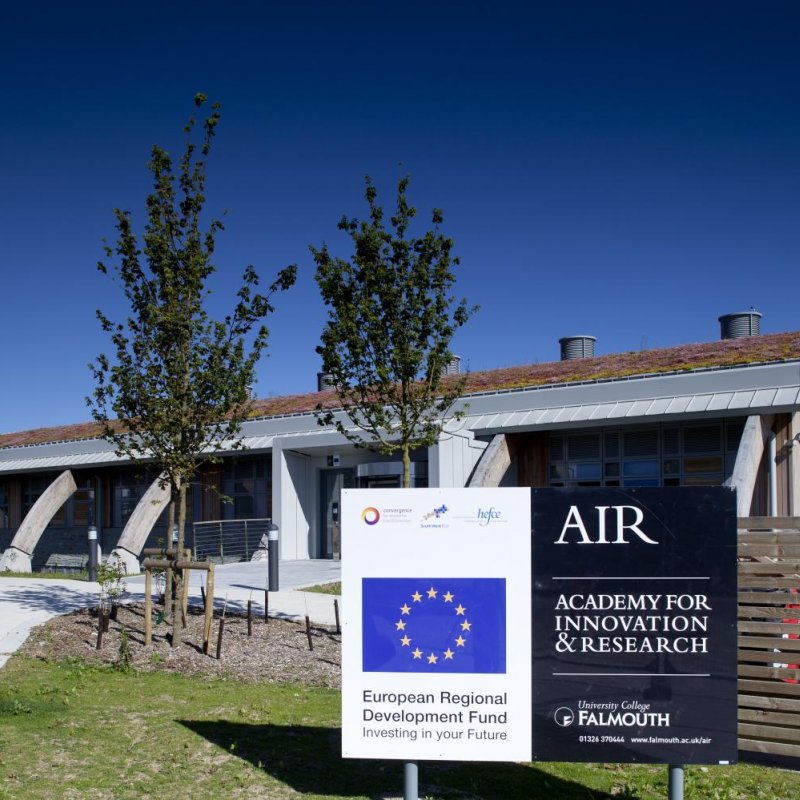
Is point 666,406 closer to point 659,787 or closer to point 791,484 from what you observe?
point 791,484

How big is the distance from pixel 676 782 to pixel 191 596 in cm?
1076

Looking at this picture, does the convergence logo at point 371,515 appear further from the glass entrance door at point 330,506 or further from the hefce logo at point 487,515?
the glass entrance door at point 330,506

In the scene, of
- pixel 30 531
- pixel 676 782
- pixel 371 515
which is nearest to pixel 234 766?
pixel 371 515

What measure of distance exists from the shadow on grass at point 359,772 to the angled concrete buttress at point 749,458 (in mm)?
10296

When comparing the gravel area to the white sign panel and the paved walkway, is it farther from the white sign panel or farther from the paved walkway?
the white sign panel

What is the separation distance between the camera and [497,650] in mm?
5457

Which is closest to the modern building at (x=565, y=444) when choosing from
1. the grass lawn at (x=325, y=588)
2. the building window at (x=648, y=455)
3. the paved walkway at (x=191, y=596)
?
the building window at (x=648, y=455)

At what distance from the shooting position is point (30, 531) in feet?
84.5

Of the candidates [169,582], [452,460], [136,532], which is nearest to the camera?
[169,582]

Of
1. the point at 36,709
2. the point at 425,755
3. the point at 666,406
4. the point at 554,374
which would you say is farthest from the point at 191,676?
the point at 554,374

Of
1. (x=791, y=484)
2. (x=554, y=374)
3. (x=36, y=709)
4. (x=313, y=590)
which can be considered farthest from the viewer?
(x=554, y=374)

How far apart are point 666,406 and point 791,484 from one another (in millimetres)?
2805

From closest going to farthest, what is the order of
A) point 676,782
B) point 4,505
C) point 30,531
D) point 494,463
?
point 676,782 < point 494,463 < point 30,531 < point 4,505

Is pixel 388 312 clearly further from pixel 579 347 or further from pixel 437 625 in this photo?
pixel 579 347
